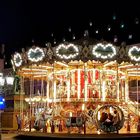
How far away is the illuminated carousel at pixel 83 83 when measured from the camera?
56.9 ft

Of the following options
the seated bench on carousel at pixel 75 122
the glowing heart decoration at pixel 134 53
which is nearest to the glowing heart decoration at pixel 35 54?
the seated bench on carousel at pixel 75 122

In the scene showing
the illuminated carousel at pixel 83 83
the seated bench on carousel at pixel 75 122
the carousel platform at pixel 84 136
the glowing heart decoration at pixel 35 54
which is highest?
the glowing heart decoration at pixel 35 54

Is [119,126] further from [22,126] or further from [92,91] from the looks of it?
[22,126]

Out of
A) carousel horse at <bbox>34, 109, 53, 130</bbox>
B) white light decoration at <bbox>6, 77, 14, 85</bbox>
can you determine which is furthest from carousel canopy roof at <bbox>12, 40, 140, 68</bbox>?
white light decoration at <bbox>6, 77, 14, 85</bbox>

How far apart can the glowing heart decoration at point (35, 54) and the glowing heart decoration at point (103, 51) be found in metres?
2.47

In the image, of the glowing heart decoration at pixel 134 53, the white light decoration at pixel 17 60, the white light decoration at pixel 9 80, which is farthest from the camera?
the white light decoration at pixel 9 80

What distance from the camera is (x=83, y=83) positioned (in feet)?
66.7

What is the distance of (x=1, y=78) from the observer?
42562mm

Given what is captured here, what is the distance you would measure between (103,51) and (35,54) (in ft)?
10.7

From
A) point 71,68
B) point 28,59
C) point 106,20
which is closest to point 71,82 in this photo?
point 71,68

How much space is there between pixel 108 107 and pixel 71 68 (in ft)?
12.3

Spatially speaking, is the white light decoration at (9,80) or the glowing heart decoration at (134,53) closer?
the glowing heart decoration at (134,53)

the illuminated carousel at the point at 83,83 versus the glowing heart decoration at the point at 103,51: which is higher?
the glowing heart decoration at the point at 103,51

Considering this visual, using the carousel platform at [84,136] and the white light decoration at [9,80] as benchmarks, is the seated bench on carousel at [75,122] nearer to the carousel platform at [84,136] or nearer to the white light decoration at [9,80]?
the carousel platform at [84,136]
